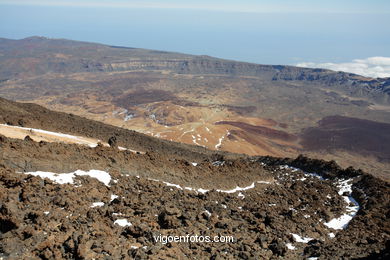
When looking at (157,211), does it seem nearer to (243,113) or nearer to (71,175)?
(71,175)

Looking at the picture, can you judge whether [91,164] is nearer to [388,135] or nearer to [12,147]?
[12,147]

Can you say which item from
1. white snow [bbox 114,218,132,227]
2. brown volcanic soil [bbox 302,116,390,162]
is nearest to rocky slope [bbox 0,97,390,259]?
white snow [bbox 114,218,132,227]

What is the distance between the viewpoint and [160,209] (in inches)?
611

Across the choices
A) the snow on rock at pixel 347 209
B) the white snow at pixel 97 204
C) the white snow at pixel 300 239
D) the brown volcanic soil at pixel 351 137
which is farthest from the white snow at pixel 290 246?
the brown volcanic soil at pixel 351 137

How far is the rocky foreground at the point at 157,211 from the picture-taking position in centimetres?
1151

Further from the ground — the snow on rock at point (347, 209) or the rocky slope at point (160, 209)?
the rocky slope at point (160, 209)

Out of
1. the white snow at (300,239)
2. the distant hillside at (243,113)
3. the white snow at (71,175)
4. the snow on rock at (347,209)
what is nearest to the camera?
the white snow at (71,175)

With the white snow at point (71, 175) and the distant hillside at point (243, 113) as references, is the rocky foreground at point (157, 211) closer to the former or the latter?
the white snow at point (71, 175)

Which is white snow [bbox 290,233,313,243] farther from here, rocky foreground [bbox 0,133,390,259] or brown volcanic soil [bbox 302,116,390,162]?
brown volcanic soil [bbox 302,116,390,162]

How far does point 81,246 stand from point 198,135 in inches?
2622

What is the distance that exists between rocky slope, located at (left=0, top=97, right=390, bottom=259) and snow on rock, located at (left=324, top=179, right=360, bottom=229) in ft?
0.38

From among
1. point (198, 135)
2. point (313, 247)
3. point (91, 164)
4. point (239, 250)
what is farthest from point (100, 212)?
point (198, 135)

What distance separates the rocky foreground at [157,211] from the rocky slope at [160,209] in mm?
55

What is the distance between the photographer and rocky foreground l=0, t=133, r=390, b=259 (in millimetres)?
11508
